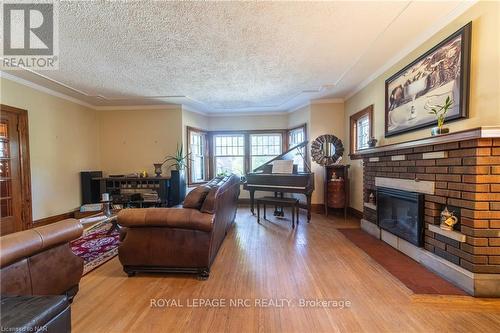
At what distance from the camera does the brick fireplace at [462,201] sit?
183cm

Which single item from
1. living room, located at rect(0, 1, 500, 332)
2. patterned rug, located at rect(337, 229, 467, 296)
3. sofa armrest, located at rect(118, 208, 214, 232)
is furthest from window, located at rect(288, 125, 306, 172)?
sofa armrest, located at rect(118, 208, 214, 232)

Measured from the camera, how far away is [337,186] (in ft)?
14.9

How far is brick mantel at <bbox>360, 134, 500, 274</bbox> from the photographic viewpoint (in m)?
1.82

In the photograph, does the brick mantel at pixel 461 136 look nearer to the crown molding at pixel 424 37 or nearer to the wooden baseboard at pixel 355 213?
the crown molding at pixel 424 37

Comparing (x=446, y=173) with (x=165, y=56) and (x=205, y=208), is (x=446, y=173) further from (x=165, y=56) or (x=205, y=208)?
(x=165, y=56)

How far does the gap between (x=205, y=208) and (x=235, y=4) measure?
1.94 metres

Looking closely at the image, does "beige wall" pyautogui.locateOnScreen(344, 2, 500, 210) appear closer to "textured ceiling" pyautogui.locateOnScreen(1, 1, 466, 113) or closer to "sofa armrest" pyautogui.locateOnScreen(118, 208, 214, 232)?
"textured ceiling" pyautogui.locateOnScreen(1, 1, 466, 113)

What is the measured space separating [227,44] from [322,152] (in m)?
3.35

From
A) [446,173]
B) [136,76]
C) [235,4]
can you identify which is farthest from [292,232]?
[136,76]

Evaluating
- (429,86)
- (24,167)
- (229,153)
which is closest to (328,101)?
(429,86)

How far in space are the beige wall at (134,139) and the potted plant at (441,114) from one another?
5.00m

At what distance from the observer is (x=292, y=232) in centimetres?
369

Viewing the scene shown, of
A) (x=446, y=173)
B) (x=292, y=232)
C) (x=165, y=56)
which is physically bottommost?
(x=292, y=232)

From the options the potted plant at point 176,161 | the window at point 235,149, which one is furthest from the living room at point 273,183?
the window at point 235,149
